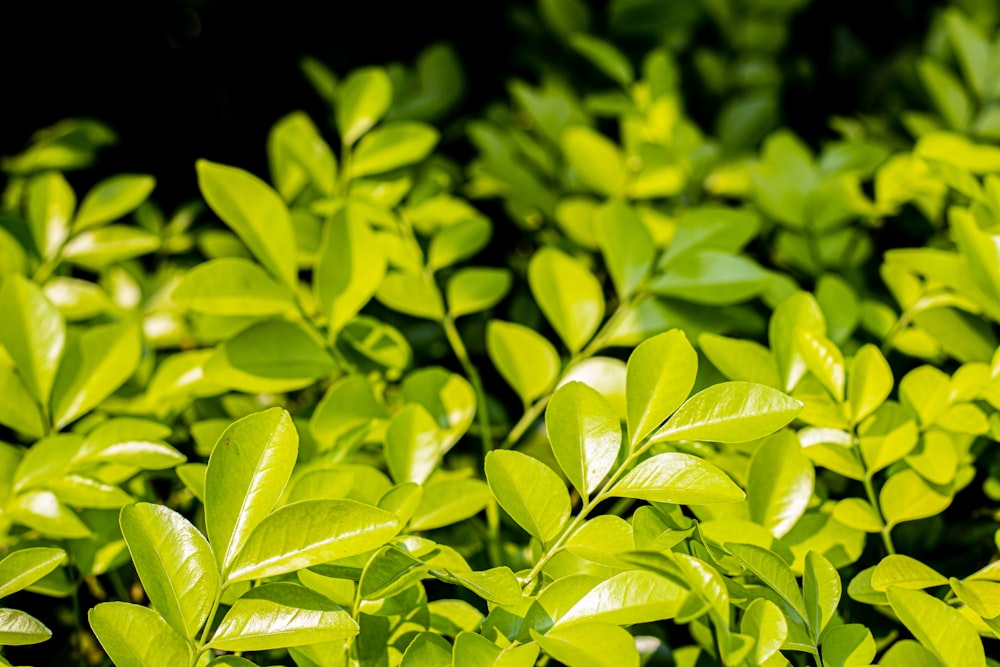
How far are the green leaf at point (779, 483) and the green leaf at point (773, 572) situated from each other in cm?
7

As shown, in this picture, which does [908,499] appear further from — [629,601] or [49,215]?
[49,215]

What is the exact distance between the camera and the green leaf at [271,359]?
1.96 ft

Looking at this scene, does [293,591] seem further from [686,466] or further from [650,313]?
[650,313]

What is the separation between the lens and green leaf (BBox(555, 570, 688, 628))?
382 mm

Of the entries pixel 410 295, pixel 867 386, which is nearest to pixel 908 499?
pixel 867 386

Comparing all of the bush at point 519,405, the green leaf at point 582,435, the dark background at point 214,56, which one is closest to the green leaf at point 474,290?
the bush at point 519,405

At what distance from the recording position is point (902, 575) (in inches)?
18.2

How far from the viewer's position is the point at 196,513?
0.67 meters

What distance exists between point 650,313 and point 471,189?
1.25 ft

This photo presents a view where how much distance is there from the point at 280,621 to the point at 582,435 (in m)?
0.20

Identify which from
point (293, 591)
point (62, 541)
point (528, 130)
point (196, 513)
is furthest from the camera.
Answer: point (528, 130)

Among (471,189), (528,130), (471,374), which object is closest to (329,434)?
(471,374)

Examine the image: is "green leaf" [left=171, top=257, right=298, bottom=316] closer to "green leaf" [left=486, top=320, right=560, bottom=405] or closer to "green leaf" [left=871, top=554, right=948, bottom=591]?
"green leaf" [left=486, top=320, right=560, bottom=405]

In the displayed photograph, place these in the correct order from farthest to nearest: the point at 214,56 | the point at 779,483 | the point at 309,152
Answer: the point at 214,56 < the point at 309,152 < the point at 779,483
